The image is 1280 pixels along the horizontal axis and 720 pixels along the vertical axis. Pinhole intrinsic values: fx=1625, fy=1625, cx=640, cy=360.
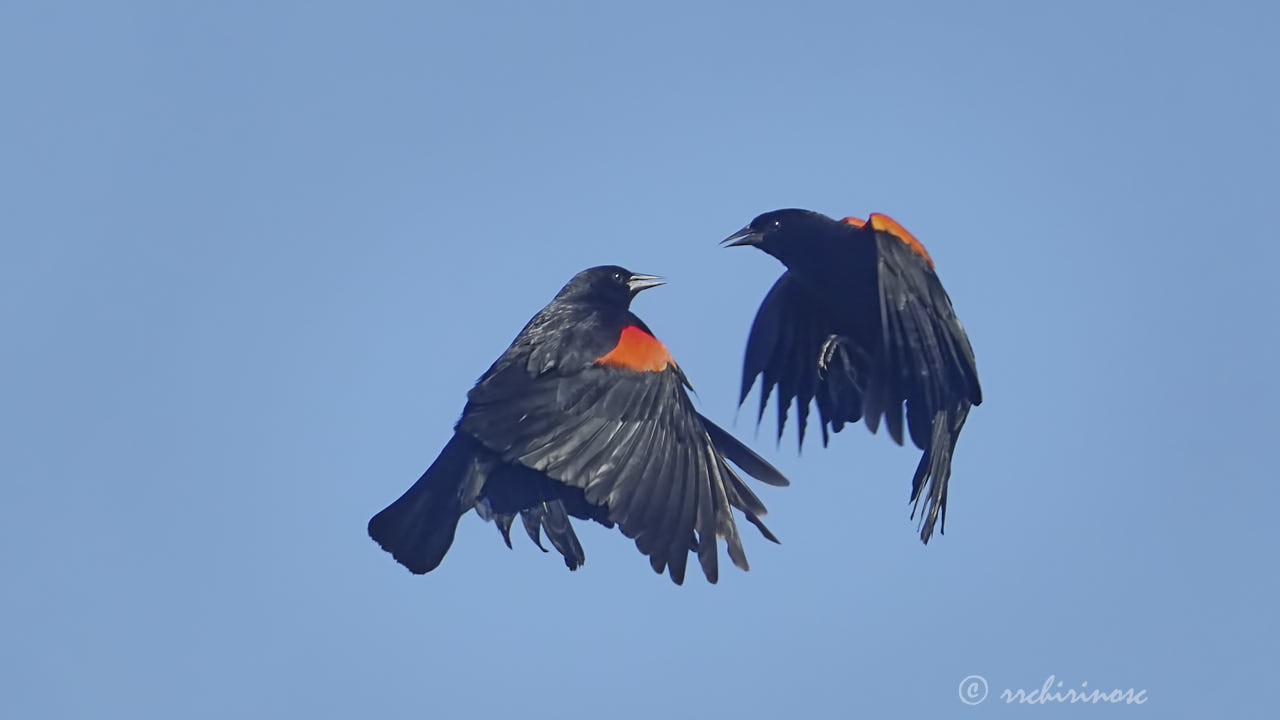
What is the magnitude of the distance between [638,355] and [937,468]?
197cm

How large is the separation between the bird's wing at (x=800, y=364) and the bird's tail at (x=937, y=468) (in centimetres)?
74

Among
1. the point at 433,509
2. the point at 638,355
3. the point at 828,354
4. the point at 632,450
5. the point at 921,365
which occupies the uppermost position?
the point at 828,354

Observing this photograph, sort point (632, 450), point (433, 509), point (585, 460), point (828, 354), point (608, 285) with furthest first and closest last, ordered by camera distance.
→ point (608, 285) → point (828, 354) → point (433, 509) → point (632, 450) → point (585, 460)

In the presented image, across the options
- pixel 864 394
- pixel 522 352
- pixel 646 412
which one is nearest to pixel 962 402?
pixel 864 394

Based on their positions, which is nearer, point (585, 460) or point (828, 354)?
point (585, 460)

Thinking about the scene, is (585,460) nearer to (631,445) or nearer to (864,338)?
(631,445)

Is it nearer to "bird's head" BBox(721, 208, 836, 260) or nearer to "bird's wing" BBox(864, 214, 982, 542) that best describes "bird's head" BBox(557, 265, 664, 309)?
"bird's head" BBox(721, 208, 836, 260)

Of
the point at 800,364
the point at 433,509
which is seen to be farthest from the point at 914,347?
the point at 433,509

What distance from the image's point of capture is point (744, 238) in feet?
34.9

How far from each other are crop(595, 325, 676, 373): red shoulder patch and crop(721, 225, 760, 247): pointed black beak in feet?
4.30

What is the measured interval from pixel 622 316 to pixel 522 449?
1.42 meters

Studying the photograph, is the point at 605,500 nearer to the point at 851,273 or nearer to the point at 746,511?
the point at 746,511

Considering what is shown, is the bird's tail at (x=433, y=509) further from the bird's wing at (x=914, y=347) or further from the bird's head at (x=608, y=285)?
the bird's wing at (x=914, y=347)

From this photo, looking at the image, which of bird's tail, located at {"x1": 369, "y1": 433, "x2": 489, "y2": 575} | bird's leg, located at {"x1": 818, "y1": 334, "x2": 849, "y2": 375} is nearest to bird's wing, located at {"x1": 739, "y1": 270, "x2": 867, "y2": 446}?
bird's leg, located at {"x1": 818, "y1": 334, "x2": 849, "y2": 375}
